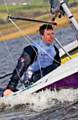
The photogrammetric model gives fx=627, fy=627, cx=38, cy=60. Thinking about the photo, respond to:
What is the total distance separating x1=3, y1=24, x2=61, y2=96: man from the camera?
502 inches

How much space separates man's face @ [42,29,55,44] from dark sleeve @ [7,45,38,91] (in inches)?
11.7

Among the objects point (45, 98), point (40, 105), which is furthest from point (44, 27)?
point (40, 105)

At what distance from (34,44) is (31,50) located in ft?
0.51

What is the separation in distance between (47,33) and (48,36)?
88 millimetres

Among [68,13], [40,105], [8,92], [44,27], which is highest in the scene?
[68,13]

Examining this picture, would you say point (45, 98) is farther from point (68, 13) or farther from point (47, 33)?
point (68, 13)

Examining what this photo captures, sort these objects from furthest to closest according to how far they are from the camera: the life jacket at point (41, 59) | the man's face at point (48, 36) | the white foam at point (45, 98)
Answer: the life jacket at point (41, 59) < the man's face at point (48, 36) < the white foam at point (45, 98)

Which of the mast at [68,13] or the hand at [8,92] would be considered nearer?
the hand at [8,92]

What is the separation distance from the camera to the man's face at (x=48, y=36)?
12703 millimetres

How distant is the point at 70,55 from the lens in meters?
14.7

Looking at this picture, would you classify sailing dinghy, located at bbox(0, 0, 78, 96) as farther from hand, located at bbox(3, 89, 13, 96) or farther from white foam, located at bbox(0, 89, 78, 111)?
hand, located at bbox(3, 89, 13, 96)

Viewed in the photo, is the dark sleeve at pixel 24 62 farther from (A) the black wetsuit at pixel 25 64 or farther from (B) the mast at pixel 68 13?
(B) the mast at pixel 68 13

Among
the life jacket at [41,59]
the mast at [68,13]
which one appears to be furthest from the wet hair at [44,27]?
the mast at [68,13]

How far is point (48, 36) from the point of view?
12.8 metres
